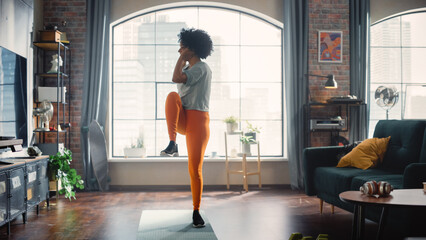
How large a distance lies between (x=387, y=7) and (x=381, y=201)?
522cm

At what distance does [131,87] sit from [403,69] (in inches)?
173

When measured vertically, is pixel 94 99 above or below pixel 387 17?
below

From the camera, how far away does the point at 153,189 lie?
20.2 feet

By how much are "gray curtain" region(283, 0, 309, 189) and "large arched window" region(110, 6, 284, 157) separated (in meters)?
0.34

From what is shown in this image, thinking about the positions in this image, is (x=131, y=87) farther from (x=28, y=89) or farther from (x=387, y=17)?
(x=387, y=17)

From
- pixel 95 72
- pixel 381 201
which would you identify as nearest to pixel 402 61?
pixel 95 72

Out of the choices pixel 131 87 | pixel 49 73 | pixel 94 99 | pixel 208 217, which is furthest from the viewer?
pixel 131 87

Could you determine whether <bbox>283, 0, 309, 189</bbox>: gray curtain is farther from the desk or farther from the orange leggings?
the desk

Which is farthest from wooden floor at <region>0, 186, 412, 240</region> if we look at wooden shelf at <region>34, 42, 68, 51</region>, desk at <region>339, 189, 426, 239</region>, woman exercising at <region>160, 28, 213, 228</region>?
wooden shelf at <region>34, 42, 68, 51</region>

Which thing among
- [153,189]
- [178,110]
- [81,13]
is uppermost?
[81,13]

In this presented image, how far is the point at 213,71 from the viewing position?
6.59m

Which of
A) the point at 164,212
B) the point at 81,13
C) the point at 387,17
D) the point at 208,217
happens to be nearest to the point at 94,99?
the point at 81,13

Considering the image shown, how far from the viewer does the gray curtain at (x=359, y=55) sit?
20.8 feet

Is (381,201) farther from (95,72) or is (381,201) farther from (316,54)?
(95,72)
